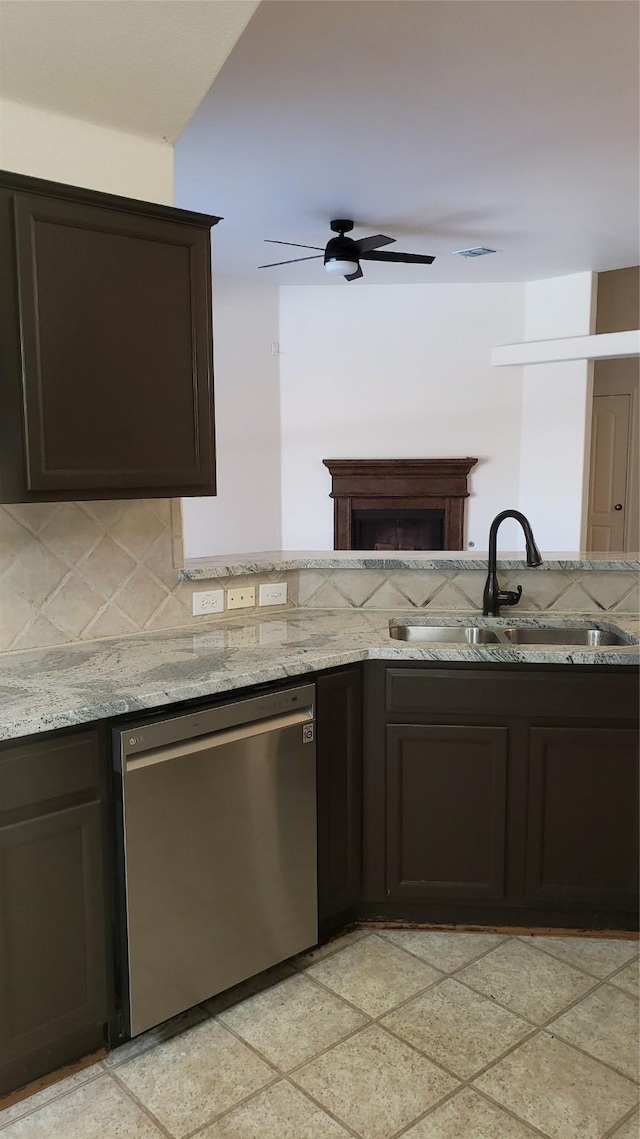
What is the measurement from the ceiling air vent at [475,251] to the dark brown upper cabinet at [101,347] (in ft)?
11.7

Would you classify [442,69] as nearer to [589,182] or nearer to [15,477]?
[589,182]

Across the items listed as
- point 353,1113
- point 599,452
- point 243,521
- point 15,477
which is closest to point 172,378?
point 15,477

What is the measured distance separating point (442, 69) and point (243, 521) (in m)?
3.95

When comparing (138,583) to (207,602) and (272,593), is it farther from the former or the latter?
(272,593)

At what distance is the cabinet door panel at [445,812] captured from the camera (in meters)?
2.49

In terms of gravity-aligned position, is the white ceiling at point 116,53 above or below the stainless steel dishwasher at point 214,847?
above

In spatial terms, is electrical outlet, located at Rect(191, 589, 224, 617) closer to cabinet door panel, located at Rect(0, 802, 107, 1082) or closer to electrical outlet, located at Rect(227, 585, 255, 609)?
electrical outlet, located at Rect(227, 585, 255, 609)

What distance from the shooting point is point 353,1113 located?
1843 mm

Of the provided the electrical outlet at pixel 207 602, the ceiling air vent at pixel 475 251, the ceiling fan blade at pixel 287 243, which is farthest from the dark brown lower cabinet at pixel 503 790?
the ceiling air vent at pixel 475 251

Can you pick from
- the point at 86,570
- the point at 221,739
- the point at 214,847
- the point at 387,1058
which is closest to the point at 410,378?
the point at 86,570

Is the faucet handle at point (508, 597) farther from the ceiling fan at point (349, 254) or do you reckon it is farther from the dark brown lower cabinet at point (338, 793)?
the ceiling fan at point (349, 254)

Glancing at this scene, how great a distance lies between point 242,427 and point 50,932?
4.96 m

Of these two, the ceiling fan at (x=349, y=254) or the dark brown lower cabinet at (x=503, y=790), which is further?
the ceiling fan at (x=349, y=254)

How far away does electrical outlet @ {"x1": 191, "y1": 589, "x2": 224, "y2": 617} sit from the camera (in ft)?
9.15
